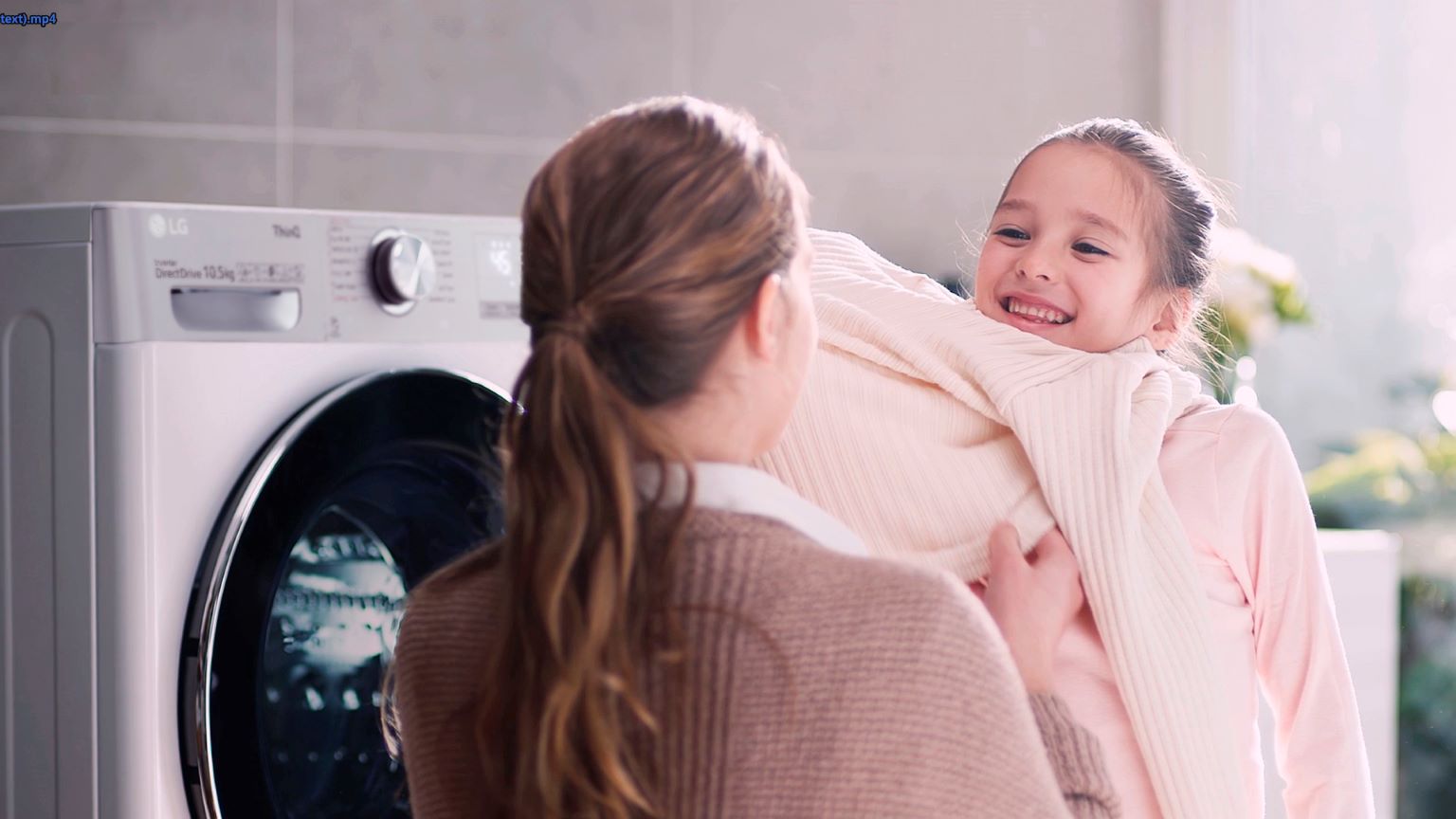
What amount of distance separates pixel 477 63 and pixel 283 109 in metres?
0.35

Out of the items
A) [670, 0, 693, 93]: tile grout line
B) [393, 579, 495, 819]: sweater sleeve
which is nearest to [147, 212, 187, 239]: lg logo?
[393, 579, 495, 819]: sweater sleeve

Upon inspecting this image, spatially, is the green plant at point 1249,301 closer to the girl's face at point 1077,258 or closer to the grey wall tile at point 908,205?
the grey wall tile at point 908,205

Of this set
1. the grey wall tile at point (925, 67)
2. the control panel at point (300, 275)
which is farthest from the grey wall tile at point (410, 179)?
the control panel at point (300, 275)

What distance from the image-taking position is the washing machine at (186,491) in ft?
4.58

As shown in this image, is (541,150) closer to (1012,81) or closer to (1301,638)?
(1012,81)

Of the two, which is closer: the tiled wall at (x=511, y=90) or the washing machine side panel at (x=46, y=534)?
the washing machine side panel at (x=46, y=534)

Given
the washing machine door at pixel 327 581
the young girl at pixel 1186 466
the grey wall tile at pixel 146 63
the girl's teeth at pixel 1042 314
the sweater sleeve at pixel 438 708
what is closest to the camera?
the sweater sleeve at pixel 438 708

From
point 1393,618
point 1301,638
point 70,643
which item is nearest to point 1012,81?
point 1393,618

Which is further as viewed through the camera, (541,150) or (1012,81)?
(1012,81)

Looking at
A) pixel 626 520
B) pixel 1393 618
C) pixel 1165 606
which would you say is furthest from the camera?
pixel 1393 618

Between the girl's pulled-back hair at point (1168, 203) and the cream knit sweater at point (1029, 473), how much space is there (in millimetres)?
162

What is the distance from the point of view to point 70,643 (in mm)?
1414

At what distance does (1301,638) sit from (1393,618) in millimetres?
1254

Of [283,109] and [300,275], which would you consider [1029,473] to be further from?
[283,109]
